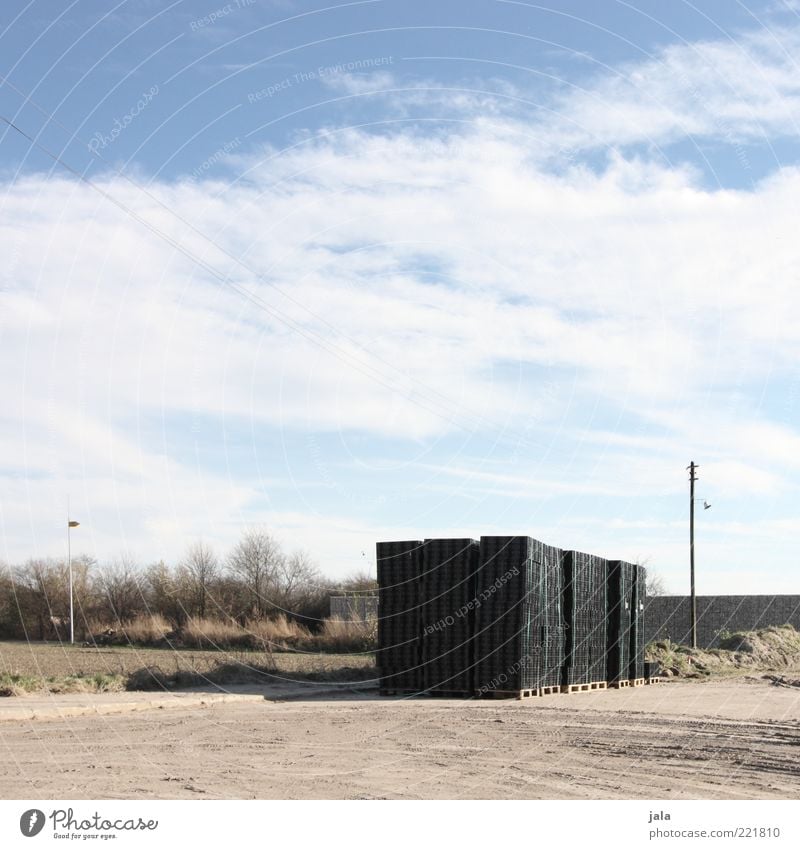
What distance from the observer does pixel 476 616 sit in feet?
69.1

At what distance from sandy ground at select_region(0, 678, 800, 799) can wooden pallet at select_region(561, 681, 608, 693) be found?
116 inches

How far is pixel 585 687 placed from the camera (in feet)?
78.7

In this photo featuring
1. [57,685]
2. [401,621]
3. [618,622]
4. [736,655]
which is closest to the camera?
[57,685]

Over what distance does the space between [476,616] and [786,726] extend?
21.9ft

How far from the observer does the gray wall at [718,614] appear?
167 ft

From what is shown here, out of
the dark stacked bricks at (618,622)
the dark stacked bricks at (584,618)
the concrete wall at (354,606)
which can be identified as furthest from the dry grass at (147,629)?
the dark stacked bricks at (584,618)

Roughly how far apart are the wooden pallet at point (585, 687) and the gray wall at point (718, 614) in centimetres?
2659

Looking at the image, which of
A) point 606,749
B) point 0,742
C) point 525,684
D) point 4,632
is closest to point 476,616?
point 525,684

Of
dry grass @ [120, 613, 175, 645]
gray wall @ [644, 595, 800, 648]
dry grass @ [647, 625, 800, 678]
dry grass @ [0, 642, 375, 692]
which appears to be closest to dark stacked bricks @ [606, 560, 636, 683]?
dry grass @ [647, 625, 800, 678]

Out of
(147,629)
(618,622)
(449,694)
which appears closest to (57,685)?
(449,694)

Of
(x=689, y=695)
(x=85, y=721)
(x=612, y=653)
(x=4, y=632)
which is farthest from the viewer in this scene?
(x=4, y=632)

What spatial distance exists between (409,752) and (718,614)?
43786 mm

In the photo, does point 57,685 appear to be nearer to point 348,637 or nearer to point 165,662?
point 165,662
